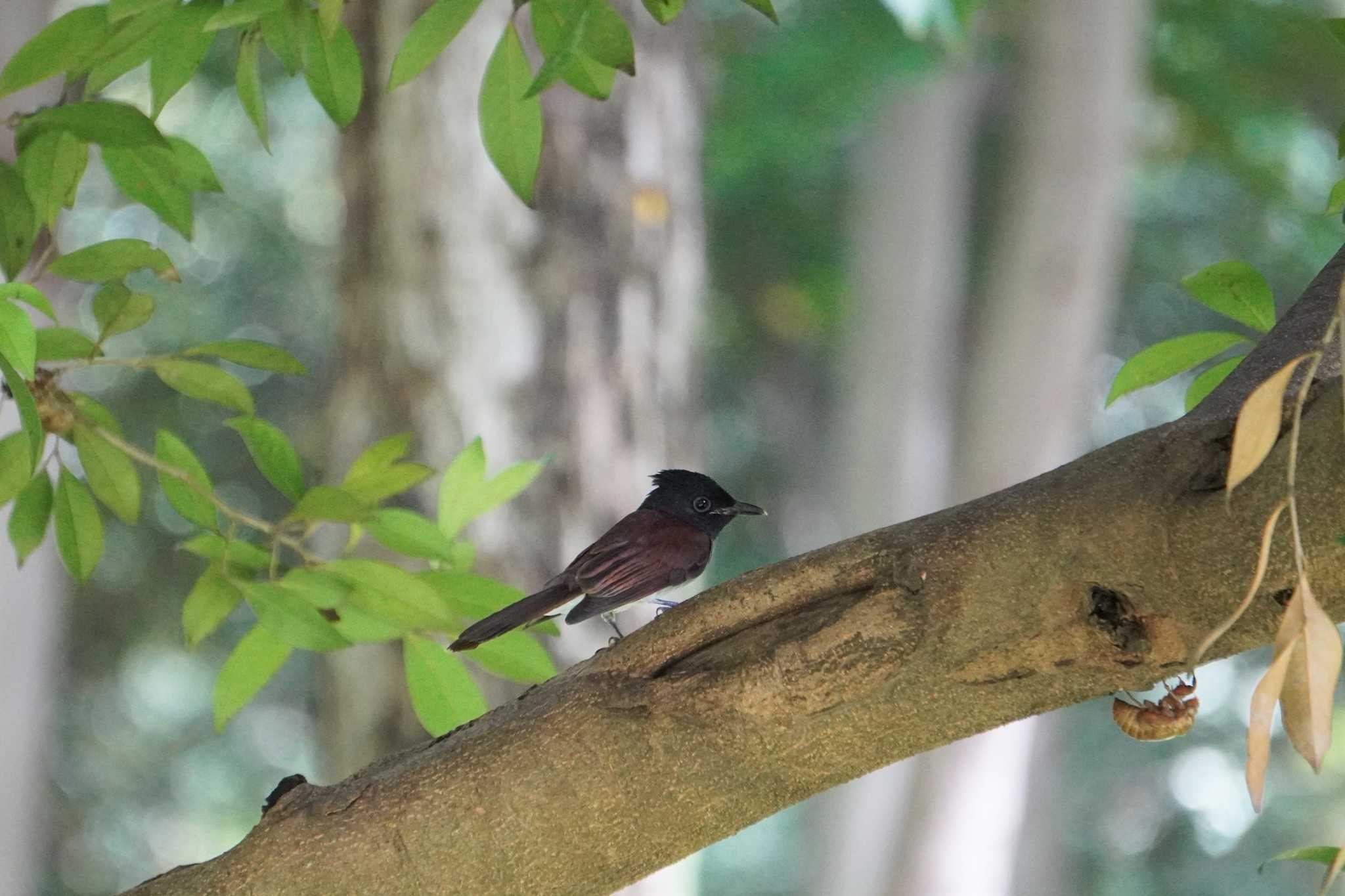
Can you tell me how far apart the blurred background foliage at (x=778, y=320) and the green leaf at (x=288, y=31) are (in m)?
4.52

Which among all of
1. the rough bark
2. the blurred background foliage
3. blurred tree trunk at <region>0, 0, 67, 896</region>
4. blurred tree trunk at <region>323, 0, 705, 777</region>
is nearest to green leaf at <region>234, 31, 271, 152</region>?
blurred tree trunk at <region>323, 0, 705, 777</region>

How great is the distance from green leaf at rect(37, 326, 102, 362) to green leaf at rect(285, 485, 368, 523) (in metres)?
0.26

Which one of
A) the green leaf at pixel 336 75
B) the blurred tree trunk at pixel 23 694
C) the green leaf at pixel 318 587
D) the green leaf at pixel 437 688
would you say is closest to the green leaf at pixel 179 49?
the green leaf at pixel 336 75

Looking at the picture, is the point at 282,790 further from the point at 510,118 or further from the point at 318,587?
the point at 510,118

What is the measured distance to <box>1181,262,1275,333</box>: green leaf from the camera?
49.3 inches

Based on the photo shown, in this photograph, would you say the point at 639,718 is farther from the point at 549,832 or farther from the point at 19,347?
the point at 19,347

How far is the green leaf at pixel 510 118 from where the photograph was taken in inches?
45.4

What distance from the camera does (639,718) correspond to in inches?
41.8

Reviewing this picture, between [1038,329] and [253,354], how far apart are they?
5027mm

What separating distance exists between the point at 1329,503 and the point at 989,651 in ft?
0.85

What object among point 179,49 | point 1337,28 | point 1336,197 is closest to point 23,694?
point 179,49

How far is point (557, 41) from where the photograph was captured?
1.11 m

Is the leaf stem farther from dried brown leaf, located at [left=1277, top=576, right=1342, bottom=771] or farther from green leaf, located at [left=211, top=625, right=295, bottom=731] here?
dried brown leaf, located at [left=1277, top=576, right=1342, bottom=771]

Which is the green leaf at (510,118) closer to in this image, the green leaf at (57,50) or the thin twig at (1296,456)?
the green leaf at (57,50)
